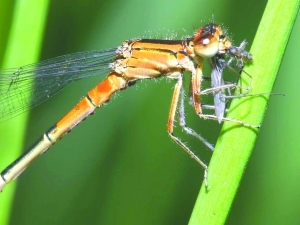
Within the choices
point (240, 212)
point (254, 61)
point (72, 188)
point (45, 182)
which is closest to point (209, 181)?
point (254, 61)

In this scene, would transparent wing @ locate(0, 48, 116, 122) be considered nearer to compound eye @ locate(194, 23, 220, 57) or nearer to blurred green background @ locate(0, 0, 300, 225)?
blurred green background @ locate(0, 0, 300, 225)

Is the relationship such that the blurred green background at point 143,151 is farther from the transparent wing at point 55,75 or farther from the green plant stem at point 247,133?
the green plant stem at point 247,133

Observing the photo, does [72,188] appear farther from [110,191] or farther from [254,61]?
[254,61]

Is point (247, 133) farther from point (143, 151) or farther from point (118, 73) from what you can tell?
point (143, 151)

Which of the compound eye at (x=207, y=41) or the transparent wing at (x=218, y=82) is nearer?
the transparent wing at (x=218, y=82)

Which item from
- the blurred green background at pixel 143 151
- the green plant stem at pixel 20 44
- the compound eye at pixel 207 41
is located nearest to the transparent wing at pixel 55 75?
the blurred green background at pixel 143 151

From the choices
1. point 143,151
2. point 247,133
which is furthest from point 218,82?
point 247,133
